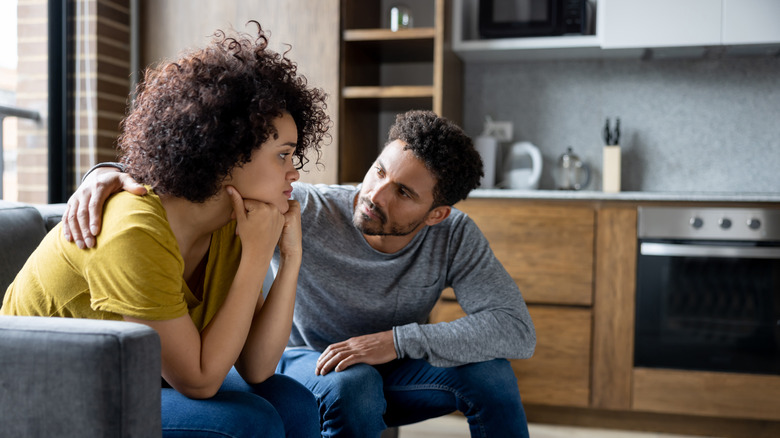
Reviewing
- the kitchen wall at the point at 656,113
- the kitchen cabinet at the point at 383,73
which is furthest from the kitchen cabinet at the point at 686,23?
the kitchen cabinet at the point at 383,73

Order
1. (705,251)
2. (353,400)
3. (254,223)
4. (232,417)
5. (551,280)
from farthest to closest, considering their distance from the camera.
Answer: (551,280), (705,251), (353,400), (254,223), (232,417)

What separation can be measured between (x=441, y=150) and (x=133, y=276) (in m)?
0.81

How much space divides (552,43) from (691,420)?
154 centimetres

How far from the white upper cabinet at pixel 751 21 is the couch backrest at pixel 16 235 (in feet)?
7.88

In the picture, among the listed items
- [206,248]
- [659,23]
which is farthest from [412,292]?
[659,23]

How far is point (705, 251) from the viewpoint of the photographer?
2340 mm

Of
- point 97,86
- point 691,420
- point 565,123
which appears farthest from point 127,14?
point 691,420

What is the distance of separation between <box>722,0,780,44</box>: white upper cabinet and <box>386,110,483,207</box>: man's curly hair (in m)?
1.51

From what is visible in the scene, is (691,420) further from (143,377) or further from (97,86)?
(97,86)

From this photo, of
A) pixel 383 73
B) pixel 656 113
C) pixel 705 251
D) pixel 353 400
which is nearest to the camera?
pixel 353 400

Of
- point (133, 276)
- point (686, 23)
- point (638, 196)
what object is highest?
point (686, 23)

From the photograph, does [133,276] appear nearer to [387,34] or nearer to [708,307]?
[387,34]

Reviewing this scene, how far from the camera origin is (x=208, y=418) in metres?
0.97

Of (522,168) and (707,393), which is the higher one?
(522,168)
